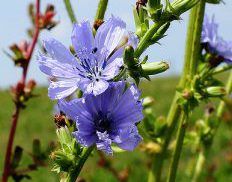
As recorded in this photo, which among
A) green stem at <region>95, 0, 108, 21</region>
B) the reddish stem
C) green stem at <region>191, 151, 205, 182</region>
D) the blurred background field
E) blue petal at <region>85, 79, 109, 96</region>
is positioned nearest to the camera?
blue petal at <region>85, 79, 109, 96</region>

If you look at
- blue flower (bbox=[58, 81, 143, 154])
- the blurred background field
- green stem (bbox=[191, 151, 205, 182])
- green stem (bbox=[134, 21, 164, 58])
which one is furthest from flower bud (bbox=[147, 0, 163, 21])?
the blurred background field

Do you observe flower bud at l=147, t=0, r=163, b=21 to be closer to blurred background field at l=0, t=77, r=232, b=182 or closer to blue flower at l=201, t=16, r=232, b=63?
blue flower at l=201, t=16, r=232, b=63

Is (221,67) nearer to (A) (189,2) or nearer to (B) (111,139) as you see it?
(A) (189,2)

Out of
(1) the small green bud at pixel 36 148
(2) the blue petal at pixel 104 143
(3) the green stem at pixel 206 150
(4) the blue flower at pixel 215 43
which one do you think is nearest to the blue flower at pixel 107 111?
(2) the blue petal at pixel 104 143

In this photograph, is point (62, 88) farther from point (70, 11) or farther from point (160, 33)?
point (70, 11)

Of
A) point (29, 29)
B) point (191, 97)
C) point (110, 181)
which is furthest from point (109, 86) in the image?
point (110, 181)
